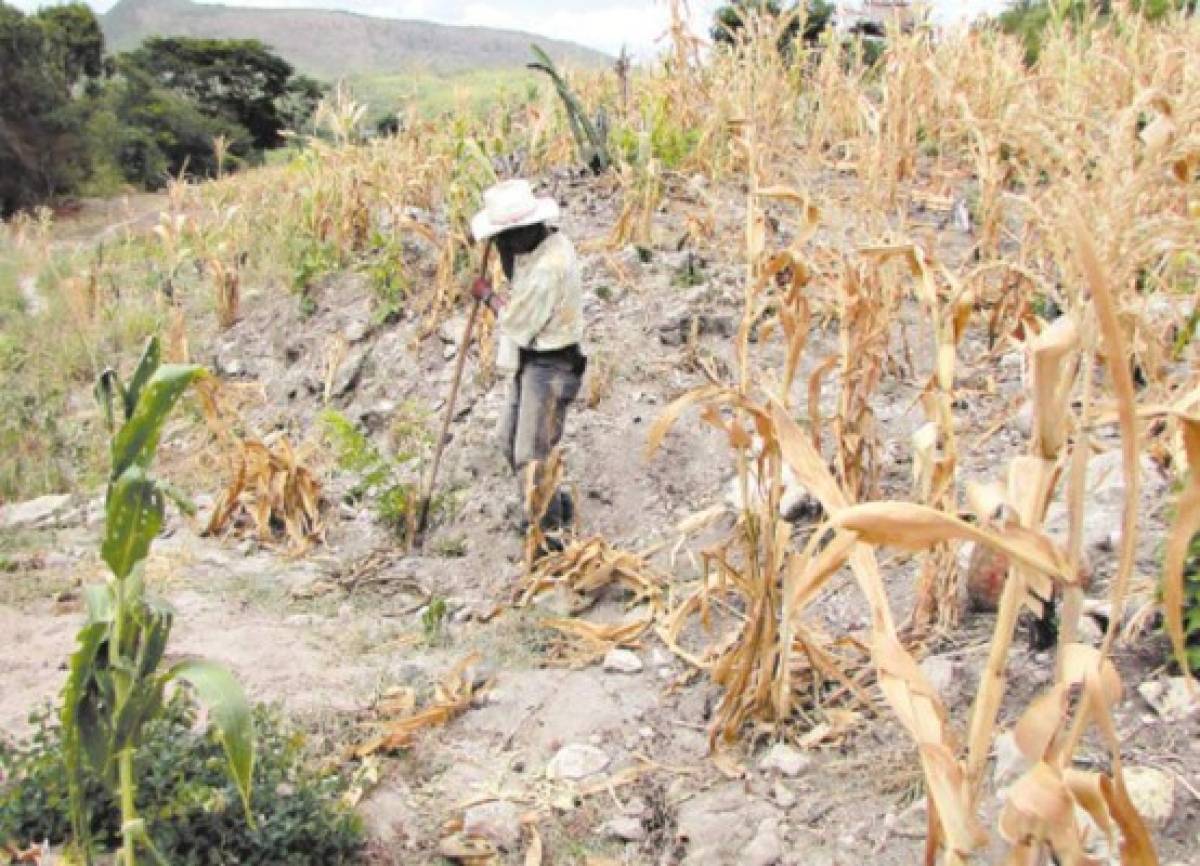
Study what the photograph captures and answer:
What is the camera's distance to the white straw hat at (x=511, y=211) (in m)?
4.05

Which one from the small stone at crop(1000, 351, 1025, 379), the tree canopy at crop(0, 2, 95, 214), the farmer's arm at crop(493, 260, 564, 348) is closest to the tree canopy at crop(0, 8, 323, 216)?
the tree canopy at crop(0, 2, 95, 214)

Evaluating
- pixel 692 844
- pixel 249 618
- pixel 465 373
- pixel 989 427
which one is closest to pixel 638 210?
pixel 465 373

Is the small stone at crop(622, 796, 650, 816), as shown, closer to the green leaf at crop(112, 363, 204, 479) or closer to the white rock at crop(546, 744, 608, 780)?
the white rock at crop(546, 744, 608, 780)

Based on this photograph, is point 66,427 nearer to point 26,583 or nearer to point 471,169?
point 26,583

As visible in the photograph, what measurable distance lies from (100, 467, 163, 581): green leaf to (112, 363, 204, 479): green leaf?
0.04 meters

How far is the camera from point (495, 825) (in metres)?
2.73

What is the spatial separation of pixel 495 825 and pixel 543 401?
75.4 inches

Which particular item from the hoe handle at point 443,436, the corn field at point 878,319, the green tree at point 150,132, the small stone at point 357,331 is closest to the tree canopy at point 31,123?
the green tree at point 150,132

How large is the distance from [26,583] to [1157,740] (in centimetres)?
404

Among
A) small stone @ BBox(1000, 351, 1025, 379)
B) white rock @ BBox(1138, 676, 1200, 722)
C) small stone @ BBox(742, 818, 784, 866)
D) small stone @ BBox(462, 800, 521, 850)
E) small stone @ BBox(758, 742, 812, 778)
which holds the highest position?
small stone @ BBox(1000, 351, 1025, 379)

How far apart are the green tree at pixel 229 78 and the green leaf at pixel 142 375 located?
89.2ft

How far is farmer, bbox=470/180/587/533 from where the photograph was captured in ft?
13.4

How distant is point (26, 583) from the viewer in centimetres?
433

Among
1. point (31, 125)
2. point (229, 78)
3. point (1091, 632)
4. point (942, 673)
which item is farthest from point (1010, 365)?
point (229, 78)
